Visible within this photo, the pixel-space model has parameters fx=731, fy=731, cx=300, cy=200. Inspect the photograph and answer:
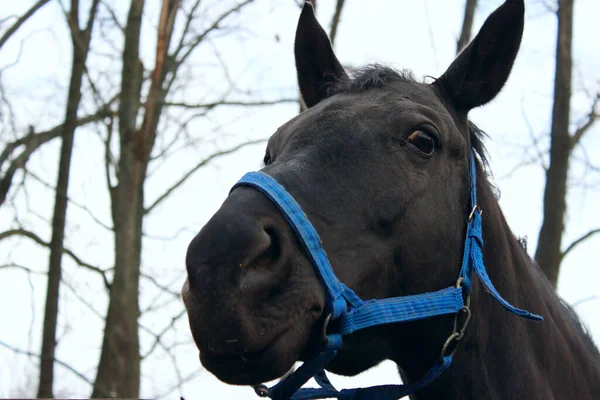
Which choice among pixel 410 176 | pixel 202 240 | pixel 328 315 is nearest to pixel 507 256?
pixel 410 176

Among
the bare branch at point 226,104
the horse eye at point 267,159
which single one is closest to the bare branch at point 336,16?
the bare branch at point 226,104

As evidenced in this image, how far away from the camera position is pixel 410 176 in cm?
295

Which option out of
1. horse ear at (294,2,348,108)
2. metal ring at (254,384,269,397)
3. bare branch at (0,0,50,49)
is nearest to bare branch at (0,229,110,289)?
bare branch at (0,0,50,49)

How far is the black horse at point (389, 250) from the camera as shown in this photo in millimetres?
2307

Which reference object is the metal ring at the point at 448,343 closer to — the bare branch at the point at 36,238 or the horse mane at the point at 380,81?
the horse mane at the point at 380,81

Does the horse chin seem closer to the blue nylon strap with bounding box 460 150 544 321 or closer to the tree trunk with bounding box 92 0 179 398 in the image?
the blue nylon strap with bounding box 460 150 544 321

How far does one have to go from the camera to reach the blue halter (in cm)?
251

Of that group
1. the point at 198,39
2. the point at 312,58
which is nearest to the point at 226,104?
the point at 198,39

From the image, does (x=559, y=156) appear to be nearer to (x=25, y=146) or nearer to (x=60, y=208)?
(x=60, y=208)

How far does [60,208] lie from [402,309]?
6949mm

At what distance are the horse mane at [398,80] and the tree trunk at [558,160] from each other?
5.89m

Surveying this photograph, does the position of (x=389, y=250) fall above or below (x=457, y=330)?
above

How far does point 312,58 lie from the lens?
13.3ft

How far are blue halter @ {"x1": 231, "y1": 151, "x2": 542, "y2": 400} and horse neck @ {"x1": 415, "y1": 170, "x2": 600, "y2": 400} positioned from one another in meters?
0.14
